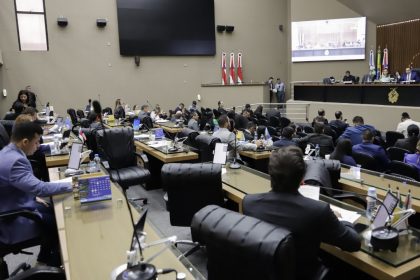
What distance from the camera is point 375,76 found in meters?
12.5

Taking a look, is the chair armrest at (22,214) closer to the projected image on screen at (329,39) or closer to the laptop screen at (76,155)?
the laptop screen at (76,155)

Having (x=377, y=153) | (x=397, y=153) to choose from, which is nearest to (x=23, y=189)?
(x=377, y=153)

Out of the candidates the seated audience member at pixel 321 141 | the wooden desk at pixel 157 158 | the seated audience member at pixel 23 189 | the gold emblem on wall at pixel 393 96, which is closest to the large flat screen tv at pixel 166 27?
the gold emblem on wall at pixel 393 96

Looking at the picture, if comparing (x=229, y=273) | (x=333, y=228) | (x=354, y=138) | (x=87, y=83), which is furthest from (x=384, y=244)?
(x=87, y=83)

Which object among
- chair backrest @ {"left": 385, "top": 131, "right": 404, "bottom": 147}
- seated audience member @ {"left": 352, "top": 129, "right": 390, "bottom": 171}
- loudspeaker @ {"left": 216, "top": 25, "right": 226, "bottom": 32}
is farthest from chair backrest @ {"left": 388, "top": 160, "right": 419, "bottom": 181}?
loudspeaker @ {"left": 216, "top": 25, "right": 226, "bottom": 32}

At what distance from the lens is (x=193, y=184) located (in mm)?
2920

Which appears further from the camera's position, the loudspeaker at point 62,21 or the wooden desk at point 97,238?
the loudspeaker at point 62,21

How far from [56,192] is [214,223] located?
5.26 feet

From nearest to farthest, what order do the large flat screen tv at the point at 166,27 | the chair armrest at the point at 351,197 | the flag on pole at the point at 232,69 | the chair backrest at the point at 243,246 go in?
the chair backrest at the point at 243,246, the chair armrest at the point at 351,197, the large flat screen tv at the point at 166,27, the flag on pole at the point at 232,69

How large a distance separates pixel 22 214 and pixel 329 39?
47.8 feet

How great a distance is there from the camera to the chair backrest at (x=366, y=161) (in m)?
4.18

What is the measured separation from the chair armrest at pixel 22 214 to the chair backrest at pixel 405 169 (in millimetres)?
3388

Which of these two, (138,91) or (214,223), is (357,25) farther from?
(214,223)

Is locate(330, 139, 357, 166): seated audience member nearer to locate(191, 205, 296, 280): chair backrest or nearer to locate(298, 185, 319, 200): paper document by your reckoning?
locate(298, 185, 319, 200): paper document
